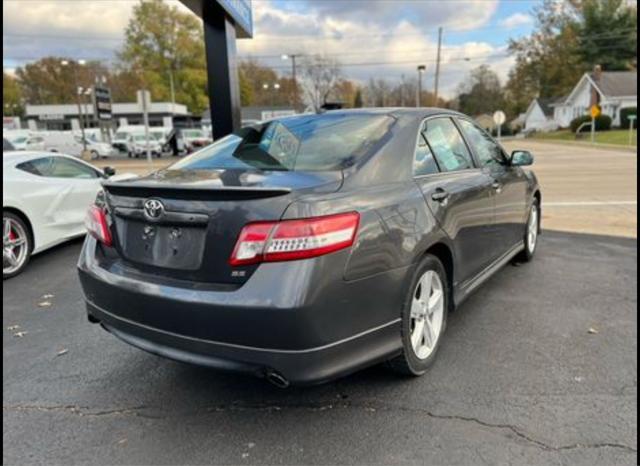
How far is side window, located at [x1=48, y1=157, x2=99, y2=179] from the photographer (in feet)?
22.1

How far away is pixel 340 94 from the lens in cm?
6994

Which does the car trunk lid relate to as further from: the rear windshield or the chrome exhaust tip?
the chrome exhaust tip

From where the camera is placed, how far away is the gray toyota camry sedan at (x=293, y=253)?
237cm

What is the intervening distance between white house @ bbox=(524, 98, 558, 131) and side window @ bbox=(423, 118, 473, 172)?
2797 inches

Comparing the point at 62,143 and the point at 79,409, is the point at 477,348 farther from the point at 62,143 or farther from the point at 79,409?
the point at 62,143

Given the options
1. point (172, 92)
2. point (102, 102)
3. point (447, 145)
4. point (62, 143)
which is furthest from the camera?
point (172, 92)

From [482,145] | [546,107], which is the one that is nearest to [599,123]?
[546,107]

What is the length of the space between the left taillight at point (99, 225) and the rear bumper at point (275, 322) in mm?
300

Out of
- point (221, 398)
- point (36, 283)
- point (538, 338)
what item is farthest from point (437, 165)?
point (36, 283)

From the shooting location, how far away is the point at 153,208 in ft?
8.64

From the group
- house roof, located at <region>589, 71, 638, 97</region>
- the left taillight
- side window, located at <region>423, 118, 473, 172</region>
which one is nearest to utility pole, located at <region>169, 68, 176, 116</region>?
house roof, located at <region>589, 71, 638, 97</region>

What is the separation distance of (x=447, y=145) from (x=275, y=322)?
2134mm

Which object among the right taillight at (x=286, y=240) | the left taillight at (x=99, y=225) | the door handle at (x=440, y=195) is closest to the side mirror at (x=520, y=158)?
the door handle at (x=440, y=195)

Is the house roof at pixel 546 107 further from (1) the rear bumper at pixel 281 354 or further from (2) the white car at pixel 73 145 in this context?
(1) the rear bumper at pixel 281 354
